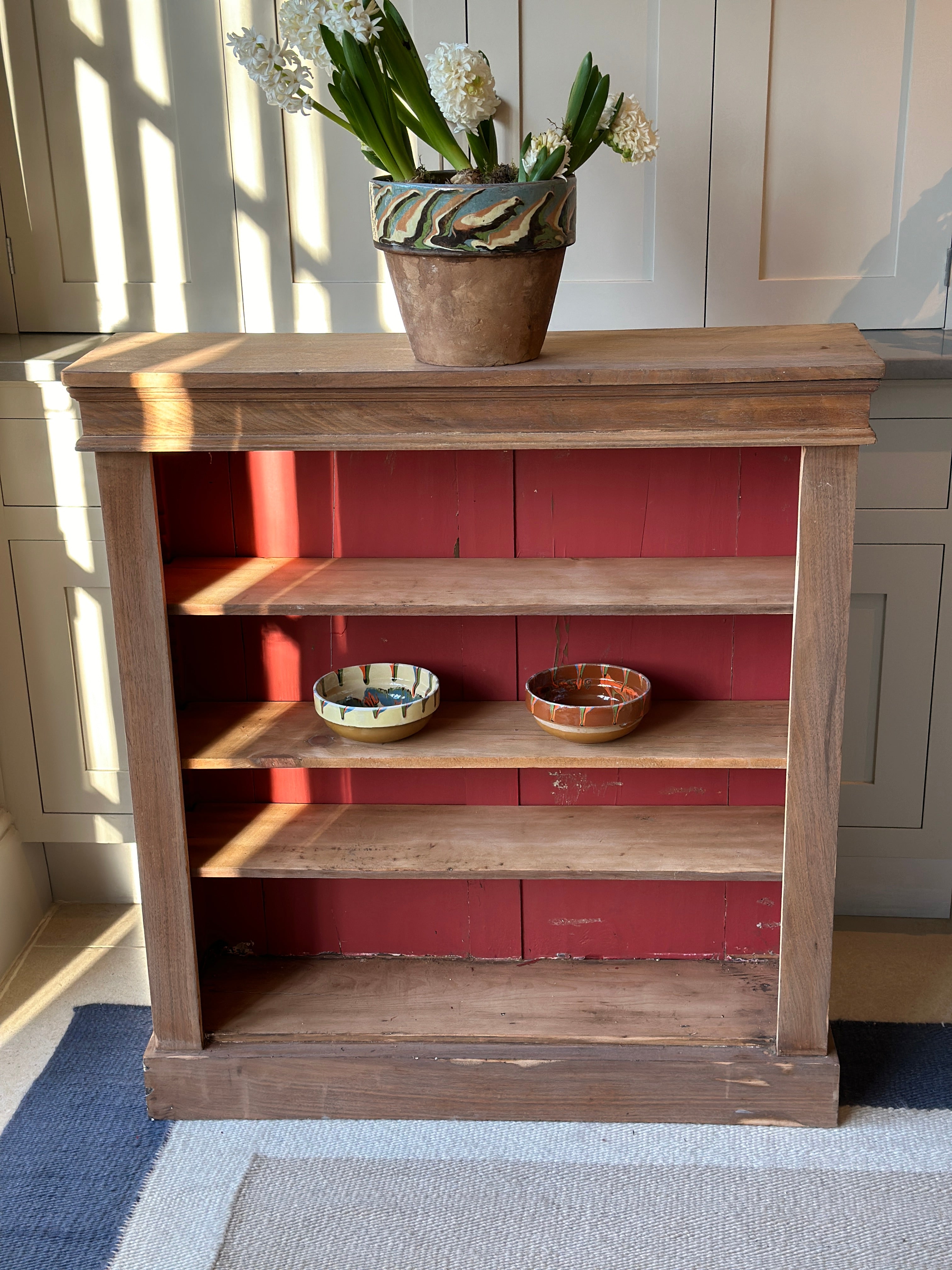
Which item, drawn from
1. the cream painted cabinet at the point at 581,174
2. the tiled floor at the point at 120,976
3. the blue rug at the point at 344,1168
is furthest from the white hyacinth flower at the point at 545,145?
the tiled floor at the point at 120,976

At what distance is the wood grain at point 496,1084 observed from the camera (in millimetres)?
2059

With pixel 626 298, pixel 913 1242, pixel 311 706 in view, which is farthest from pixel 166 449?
pixel 913 1242

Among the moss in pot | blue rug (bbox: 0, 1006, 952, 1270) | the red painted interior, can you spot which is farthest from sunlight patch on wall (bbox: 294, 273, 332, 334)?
blue rug (bbox: 0, 1006, 952, 1270)

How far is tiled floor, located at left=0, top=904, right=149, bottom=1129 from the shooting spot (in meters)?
2.30

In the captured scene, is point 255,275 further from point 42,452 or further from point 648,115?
point 648,115

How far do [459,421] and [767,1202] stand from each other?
1.36m

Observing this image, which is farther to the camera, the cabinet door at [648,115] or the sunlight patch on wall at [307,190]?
the sunlight patch on wall at [307,190]

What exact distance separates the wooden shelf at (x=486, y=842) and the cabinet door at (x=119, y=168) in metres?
1.11

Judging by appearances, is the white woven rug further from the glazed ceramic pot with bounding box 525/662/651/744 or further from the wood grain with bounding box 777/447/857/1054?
the glazed ceramic pot with bounding box 525/662/651/744

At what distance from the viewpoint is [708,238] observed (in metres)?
2.44

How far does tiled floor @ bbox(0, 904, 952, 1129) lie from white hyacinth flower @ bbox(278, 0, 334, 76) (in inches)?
73.4

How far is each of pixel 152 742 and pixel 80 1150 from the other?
0.76 metres

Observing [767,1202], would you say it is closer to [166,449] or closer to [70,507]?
[166,449]

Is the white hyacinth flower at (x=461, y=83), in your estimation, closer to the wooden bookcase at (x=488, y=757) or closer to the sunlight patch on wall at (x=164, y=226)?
the wooden bookcase at (x=488, y=757)
